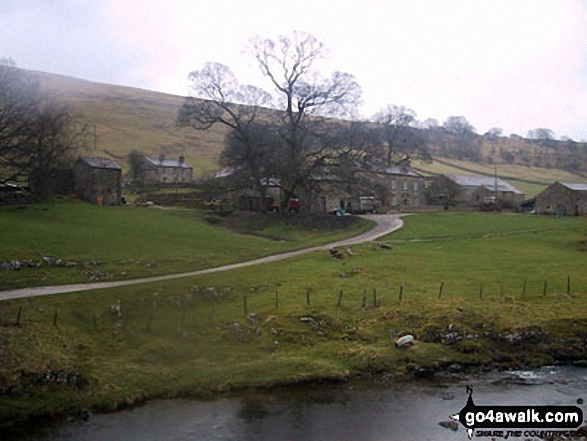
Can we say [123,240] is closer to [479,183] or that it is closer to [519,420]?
[519,420]

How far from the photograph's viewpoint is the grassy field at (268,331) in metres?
22.0

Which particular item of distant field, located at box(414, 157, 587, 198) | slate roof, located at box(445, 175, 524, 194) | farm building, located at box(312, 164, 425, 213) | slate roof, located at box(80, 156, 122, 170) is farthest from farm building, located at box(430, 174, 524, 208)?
slate roof, located at box(80, 156, 122, 170)

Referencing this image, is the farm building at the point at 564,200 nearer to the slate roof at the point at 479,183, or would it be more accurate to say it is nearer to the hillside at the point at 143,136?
the slate roof at the point at 479,183

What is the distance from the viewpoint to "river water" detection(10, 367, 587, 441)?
18.0m

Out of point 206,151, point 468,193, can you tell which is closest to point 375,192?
point 468,193

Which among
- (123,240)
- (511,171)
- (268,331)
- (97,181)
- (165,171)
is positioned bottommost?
(268,331)

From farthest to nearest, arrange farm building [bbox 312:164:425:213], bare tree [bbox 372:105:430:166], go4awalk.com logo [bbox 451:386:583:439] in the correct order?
bare tree [bbox 372:105:430:166] < farm building [bbox 312:164:425:213] < go4awalk.com logo [bbox 451:386:583:439]

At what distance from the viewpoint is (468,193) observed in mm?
101500

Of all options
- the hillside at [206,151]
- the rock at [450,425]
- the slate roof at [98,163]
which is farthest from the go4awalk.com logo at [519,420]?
the hillside at [206,151]

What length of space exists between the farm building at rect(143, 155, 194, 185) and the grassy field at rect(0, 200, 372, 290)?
143 feet

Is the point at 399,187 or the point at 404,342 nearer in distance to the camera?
the point at 404,342

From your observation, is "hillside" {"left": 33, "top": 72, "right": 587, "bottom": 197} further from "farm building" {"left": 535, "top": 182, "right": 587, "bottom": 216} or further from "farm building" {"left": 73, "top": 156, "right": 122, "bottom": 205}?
"farm building" {"left": 73, "top": 156, "right": 122, "bottom": 205}

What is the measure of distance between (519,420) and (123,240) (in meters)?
35.2

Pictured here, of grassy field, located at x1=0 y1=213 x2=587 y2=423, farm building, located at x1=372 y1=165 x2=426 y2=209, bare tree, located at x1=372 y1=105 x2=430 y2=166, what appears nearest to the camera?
grassy field, located at x1=0 y1=213 x2=587 y2=423
